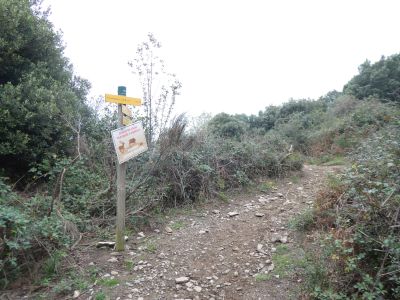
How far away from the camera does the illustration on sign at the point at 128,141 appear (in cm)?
348

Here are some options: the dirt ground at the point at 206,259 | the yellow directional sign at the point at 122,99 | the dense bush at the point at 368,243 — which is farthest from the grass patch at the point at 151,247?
the dense bush at the point at 368,243

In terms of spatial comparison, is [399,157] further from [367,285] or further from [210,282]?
[210,282]

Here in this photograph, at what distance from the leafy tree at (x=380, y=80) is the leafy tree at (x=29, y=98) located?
43.9 feet

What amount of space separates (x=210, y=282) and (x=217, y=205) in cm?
229

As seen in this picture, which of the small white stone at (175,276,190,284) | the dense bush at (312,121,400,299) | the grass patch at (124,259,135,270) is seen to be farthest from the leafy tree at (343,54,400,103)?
the grass patch at (124,259,135,270)

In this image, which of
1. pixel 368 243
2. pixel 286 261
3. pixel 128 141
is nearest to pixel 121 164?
pixel 128 141

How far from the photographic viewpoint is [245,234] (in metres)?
4.41

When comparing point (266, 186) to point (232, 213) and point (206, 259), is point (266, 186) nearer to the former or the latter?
point (232, 213)

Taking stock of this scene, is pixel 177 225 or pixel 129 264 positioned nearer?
pixel 129 264

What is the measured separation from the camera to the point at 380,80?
1388 centimetres

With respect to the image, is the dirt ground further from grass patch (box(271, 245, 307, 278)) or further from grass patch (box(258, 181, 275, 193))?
grass patch (box(258, 181, 275, 193))

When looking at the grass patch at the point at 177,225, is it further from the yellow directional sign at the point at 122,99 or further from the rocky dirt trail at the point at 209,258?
the yellow directional sign at the point at 122,99

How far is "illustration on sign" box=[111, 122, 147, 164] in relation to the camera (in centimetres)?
348

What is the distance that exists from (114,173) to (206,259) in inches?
81.7
